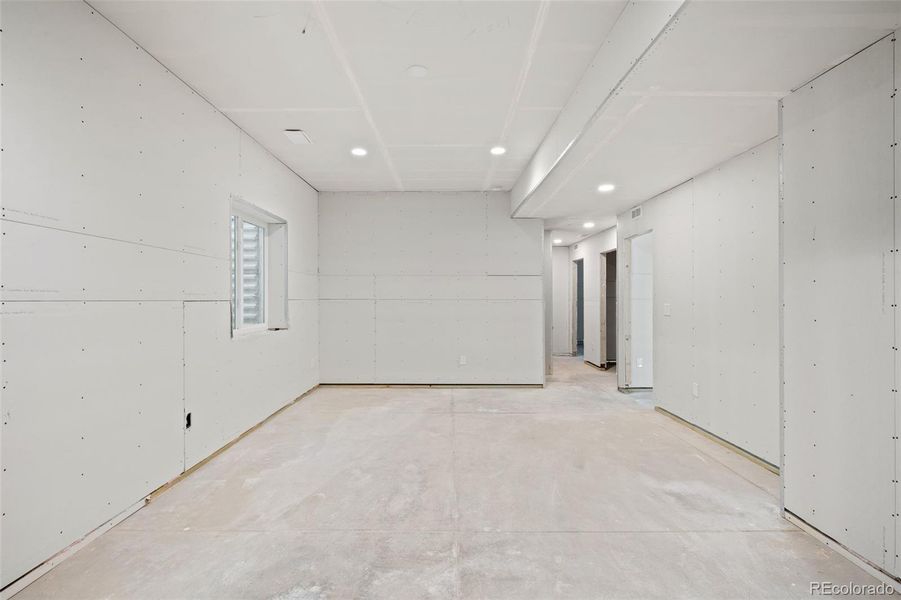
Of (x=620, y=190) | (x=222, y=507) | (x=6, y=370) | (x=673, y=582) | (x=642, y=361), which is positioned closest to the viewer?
(x=6, y=370)

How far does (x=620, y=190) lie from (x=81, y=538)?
487 centimetres

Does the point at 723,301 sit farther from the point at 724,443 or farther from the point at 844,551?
the point at 844,551

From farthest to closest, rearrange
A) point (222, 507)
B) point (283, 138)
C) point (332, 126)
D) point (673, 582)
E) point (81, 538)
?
1. point (283, 138)
2. point (332, 126)
3. point (222, 507)
4. point (81, 538)
5. point (673, 582)

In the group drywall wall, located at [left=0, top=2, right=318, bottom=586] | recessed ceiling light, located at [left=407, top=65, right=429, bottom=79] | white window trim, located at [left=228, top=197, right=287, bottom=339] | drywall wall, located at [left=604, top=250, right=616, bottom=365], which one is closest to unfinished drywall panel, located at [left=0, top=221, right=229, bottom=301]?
drywall wall, located at [left=0, top=2, right=318, bottom=586]

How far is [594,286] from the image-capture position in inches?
302

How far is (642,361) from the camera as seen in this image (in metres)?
5.51

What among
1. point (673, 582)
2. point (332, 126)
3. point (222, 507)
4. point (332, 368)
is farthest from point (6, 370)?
point (332, 368)

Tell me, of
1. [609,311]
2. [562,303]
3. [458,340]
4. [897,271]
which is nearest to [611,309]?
[609,311]

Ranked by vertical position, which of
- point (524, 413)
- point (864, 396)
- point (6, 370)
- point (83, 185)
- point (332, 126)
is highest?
point (332, 126)

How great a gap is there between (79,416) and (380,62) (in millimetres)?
2500

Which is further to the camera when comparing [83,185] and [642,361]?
[642,361]

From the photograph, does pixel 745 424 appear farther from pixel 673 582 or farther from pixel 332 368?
pixel 332 368

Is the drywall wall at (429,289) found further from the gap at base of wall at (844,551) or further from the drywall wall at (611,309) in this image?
→ the gap at base of wall at (844,551)

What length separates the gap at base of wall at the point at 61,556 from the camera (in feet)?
5.53
